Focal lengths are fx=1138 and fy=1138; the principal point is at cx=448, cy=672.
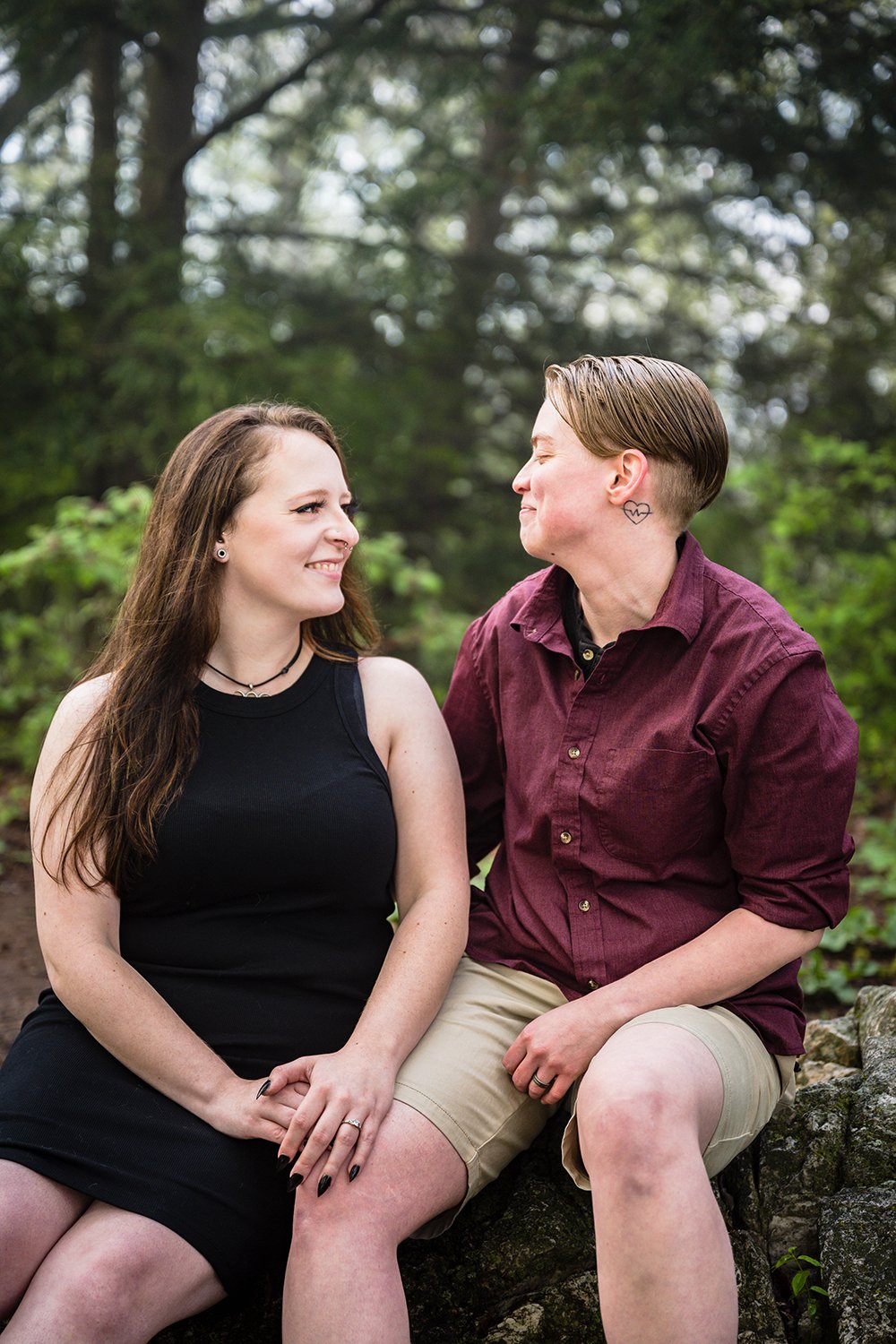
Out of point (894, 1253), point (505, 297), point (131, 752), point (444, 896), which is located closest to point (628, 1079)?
point (444, 896)

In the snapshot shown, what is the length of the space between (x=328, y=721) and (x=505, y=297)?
5.40m

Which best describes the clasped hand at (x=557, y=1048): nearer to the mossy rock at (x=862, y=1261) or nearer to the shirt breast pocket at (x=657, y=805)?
the shirt breast pocket at (x=657, y=805)

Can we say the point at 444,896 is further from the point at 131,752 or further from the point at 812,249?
the point at 812,249

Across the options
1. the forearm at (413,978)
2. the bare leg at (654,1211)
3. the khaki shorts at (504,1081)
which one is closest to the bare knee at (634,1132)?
the bare leg at (654,1211)

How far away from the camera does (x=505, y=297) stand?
7.07 metres

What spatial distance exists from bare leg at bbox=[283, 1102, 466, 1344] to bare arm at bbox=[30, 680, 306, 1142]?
17cm

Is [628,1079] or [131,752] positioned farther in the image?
[131,752]

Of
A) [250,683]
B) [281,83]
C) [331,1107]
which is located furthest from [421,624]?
[331,1107]

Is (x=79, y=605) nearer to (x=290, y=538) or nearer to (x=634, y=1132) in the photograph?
(x=290, y=538)

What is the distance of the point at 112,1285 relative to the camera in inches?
66.6

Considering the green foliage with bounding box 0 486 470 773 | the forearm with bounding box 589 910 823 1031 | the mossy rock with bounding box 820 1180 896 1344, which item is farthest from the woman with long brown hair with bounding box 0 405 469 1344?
the green foliage with bounding box 0 486 470 773

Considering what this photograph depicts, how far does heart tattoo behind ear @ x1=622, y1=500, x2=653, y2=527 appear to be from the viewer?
2.13 meters

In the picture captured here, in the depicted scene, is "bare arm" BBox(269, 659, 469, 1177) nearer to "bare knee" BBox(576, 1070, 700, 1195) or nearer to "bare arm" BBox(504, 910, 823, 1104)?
"bare arm" BBox(504, 910, 823, 1104)

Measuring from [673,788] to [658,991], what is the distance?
35 cm
